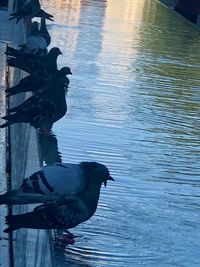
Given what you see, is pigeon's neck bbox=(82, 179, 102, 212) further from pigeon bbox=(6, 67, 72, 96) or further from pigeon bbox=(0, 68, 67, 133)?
pigeon bbox=(6, 67, 72, 96)

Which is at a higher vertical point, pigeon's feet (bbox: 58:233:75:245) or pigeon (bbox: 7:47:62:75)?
pigeon (bbox: 7:47:62:75)

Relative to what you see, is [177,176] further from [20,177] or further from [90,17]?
[90,17]

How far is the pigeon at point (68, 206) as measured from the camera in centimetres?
545

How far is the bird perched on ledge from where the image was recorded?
5438 millimetres

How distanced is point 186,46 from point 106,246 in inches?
596

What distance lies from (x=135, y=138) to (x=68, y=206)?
5691 mm

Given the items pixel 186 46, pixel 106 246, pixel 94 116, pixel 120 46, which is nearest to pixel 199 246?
pixel 106 246

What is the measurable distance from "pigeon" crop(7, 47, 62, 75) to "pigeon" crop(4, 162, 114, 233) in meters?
4.29

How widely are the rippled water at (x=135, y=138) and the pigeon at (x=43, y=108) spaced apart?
0.69m

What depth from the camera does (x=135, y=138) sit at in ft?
36.9

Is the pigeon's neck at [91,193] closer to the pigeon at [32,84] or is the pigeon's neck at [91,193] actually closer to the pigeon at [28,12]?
the pigeon at [32,84]

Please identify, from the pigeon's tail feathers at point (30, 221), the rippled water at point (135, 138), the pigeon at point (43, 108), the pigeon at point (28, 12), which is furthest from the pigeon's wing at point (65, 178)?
the pigeon at point (28, 12)

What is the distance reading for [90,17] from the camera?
26594 mm


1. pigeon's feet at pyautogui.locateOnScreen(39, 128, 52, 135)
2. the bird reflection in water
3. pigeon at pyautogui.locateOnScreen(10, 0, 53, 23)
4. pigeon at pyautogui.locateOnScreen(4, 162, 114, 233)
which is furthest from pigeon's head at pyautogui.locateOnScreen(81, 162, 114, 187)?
pigeon at pyautogui.locateOnScreen(10, 0, 53, 23)
